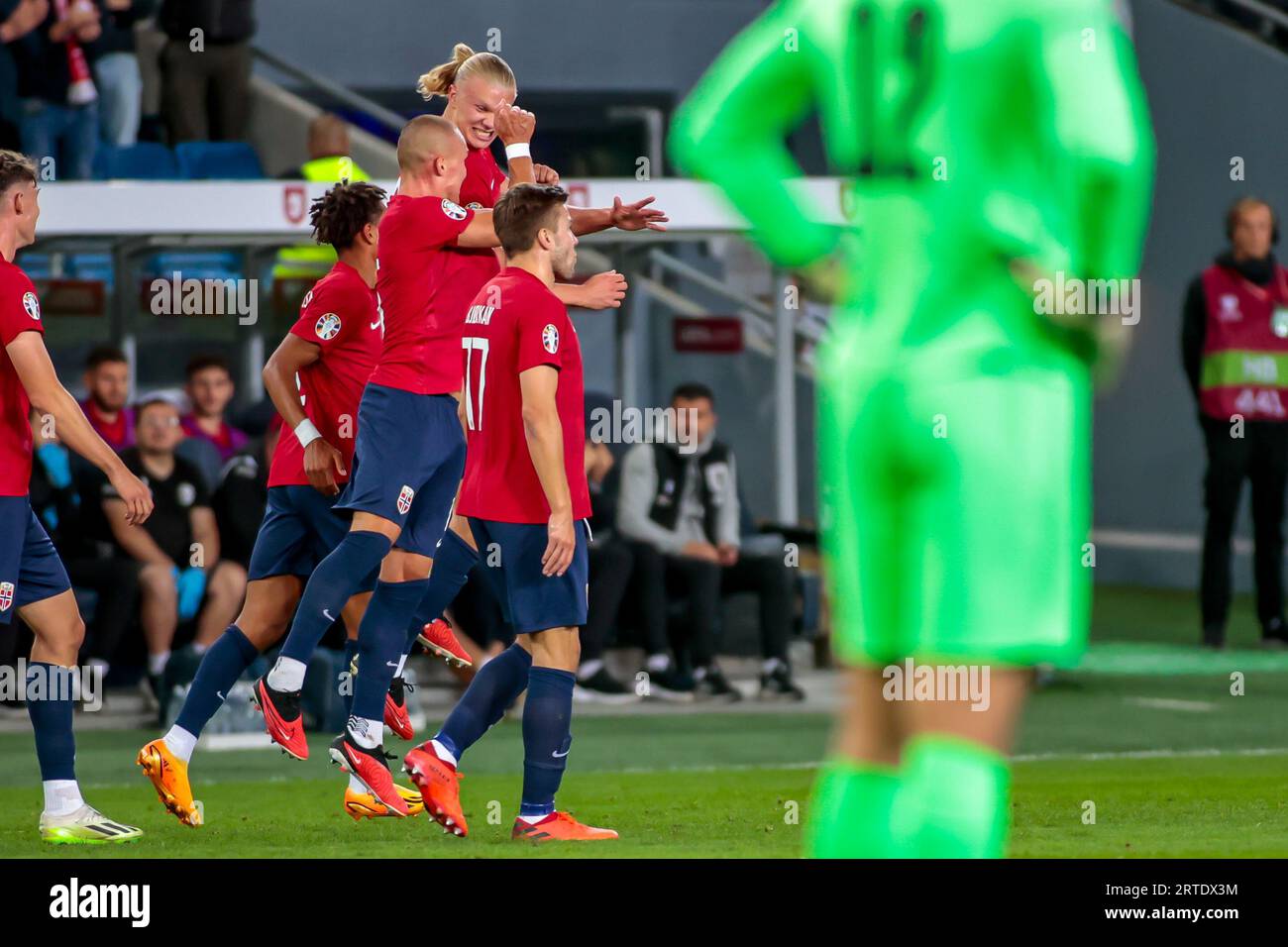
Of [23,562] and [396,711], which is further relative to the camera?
[396,711]

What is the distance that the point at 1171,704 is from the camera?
10.5 meters

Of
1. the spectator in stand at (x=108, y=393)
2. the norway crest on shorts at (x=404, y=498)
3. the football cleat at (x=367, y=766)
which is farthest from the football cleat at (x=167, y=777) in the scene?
the spectator in stand at (x=108, y=393)

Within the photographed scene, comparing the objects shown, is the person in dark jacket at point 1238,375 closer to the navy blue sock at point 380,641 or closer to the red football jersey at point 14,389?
the navy blue sock at point 380,641

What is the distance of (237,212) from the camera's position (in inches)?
445

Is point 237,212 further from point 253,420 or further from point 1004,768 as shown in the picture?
point 1004,768

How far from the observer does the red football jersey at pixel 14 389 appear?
5.93m

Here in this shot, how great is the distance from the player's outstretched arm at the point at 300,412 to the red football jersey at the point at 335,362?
4 cm

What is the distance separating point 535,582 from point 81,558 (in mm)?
4878

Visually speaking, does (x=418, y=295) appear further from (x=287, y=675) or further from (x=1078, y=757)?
(x=1078, y=757)

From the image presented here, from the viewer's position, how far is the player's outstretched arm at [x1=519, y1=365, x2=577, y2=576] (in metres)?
5.73

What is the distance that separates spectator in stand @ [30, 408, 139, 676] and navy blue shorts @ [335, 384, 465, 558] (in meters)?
3.74

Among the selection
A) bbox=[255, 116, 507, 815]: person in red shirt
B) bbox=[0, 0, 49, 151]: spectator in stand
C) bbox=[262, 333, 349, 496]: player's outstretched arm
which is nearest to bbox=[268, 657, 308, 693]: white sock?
bbox=[255, 116, 507, 815]: person in red shirt

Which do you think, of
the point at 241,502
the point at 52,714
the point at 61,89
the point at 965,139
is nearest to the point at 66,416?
the point at 52,714

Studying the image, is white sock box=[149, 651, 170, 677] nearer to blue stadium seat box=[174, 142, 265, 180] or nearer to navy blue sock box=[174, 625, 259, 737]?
blue stadium seat box=[174, 142, 265, 180]
